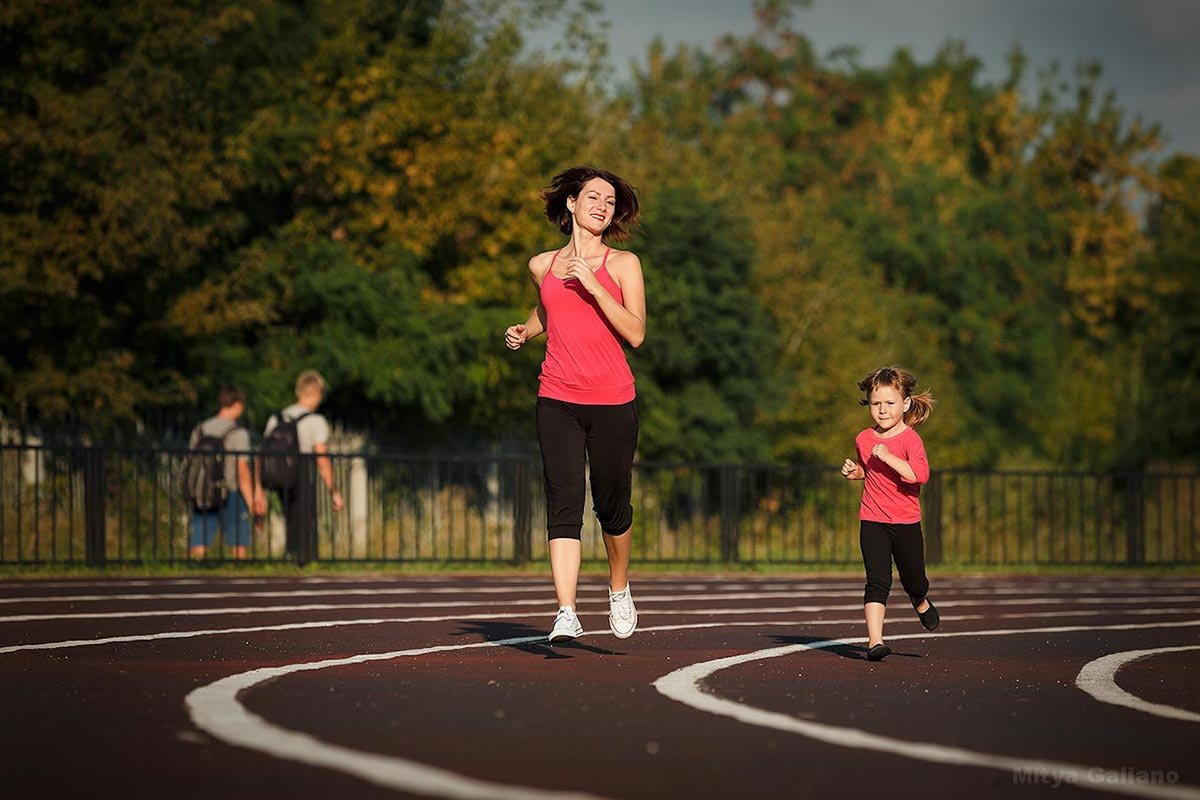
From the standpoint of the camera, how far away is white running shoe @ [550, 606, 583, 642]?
875 centimetres

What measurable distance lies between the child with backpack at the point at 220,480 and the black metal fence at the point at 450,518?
0.13m

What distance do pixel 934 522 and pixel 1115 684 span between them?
49.1ft

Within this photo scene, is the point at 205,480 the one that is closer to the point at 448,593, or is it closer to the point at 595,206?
the point at 448,593

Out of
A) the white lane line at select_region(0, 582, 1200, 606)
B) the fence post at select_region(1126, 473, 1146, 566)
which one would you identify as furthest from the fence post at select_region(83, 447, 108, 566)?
the fence post at select_region(1126, 473, 1146, 566)

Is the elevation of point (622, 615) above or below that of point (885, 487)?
below

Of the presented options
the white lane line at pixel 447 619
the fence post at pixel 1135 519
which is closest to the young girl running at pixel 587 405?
the white lane line at pixel 447 619

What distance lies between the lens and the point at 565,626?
28.8 feet

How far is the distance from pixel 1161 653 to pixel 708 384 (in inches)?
1006

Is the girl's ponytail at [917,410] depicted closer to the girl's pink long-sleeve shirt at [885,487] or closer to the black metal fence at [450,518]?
the girl's pink long-sleeve shirt at [885,487]

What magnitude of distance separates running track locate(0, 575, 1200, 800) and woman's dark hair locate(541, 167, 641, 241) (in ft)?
7.07

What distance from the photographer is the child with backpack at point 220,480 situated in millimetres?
19344

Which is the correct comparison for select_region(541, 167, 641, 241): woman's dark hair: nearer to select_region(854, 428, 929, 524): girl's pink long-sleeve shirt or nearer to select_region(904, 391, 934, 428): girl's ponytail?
select_region(854, 428, 929, 524): girl's pink long-sleeve shirt

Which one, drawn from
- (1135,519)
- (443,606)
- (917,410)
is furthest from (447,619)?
(1135,519)

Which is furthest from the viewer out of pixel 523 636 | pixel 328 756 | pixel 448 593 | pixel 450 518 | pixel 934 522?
pixel 934 522
